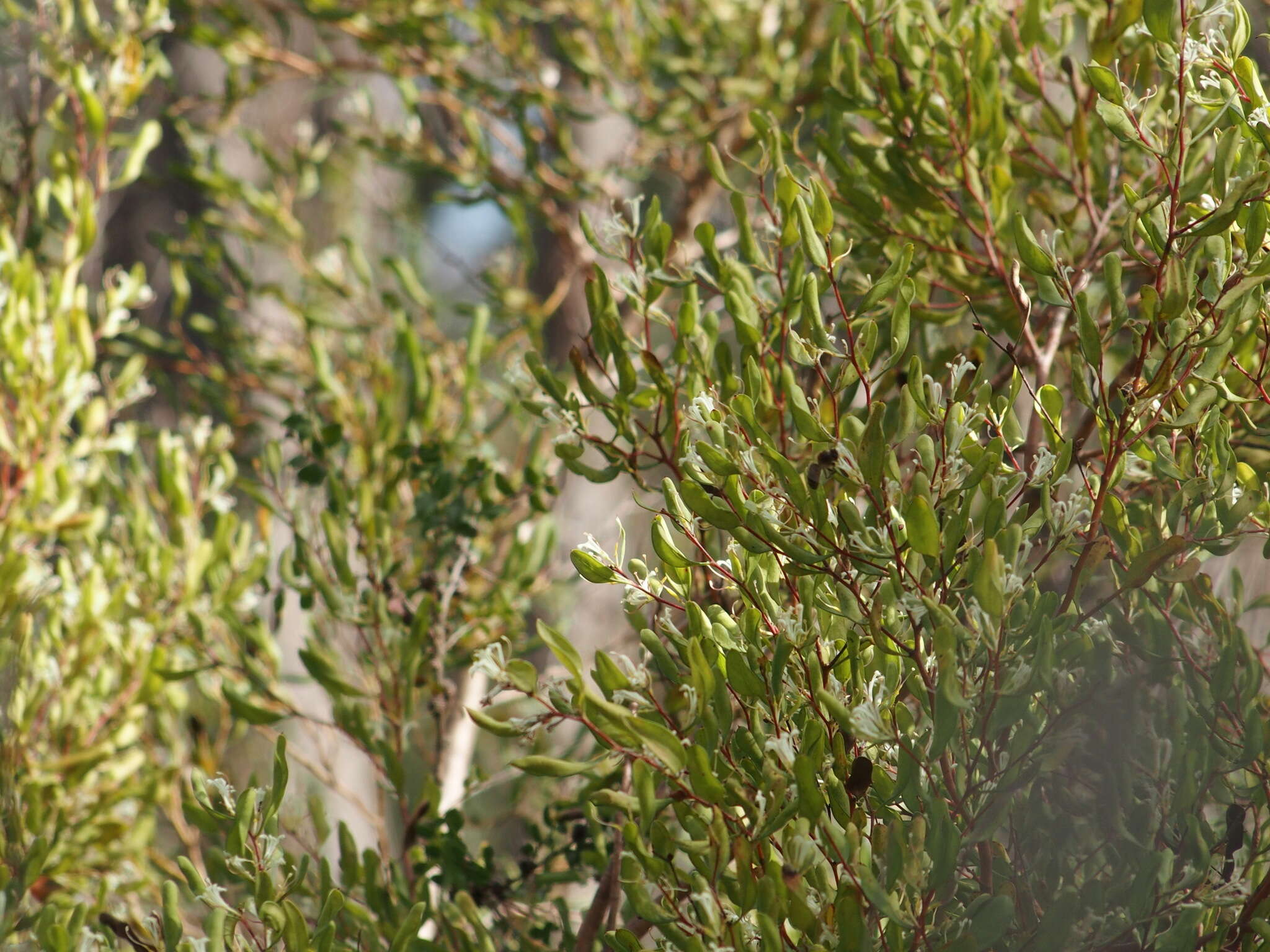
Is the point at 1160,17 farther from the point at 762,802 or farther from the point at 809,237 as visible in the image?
the point at 762,802

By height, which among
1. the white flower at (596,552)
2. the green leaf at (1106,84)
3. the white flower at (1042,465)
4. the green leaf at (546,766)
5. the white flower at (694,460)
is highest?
the green leaf at (1106,84)

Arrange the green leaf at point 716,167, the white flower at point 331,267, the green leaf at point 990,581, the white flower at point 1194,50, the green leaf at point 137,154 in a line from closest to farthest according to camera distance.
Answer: the green leaf at point 990,581 < the white flower at point 1194,50 < the green leaf at point 716,167 < the green leaf at point 137,154 < the white flower at point 331,267

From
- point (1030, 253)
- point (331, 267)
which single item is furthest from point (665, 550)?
point (331, 267)

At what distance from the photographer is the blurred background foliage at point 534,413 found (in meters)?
0.69

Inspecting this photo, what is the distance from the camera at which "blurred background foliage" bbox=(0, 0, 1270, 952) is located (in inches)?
27.2

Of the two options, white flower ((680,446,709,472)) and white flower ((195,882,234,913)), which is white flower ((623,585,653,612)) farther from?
white flower ((195,882,234,913))

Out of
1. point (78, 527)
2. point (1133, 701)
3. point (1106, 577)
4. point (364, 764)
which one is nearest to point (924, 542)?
point (1133, 701)

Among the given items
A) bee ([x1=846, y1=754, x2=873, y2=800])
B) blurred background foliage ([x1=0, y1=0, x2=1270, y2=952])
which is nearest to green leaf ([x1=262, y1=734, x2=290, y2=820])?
blurred background foliage ([x1=0, y1=0, x2=1270, y2=952])

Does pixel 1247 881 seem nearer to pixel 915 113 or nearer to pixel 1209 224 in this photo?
pixel 1209 224

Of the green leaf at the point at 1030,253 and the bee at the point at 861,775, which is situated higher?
the green leaf at the point at 1030,253

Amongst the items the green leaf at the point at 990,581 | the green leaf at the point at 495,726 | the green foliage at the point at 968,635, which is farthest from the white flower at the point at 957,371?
the green leaf at the point at 495,726

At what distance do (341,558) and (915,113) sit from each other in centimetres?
74

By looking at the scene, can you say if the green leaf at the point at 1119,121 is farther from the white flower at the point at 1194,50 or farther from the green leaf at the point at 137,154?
the green leaf at the point at 137,154

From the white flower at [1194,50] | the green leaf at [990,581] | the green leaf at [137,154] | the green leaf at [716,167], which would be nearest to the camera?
the green leaf at [990,581]
